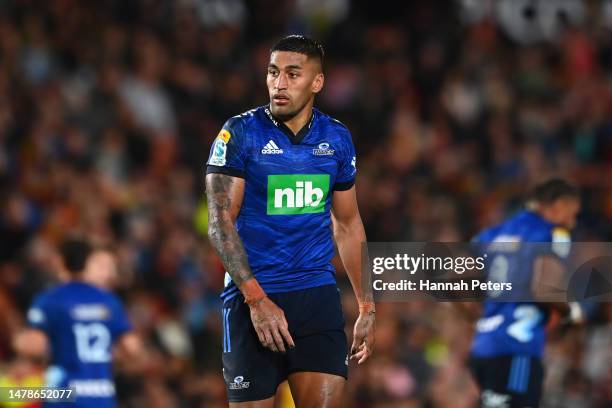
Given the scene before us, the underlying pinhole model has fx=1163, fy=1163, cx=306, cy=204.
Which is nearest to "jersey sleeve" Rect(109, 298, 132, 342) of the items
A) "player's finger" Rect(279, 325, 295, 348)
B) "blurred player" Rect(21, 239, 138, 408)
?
"blurred player" Rect(21, 239, 138, 408)

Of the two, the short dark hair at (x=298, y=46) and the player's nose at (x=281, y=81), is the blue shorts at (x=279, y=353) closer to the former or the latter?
the player's nose at (x=281, y=81)

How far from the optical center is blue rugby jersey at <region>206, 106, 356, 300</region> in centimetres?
566

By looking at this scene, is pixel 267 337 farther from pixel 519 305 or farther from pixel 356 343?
pixel 519 305

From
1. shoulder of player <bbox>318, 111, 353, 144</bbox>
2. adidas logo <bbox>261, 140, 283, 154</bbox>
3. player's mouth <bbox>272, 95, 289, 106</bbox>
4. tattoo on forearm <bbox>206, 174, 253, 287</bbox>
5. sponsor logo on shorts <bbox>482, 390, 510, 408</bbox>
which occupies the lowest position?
sponsor logo on shorts <bbox>482, 390, 510, 408</bbox>

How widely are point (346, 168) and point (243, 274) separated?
0.90 metres

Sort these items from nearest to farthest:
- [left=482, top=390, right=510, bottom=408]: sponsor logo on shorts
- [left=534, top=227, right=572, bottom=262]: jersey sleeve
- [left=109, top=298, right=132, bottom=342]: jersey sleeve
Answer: [left=109, top=298, right=132, bottom=342]: jersey sleeve, [left=534, top=227, right=572, bottom=262]: jersey sleeve, [left=482, top=390, right=510, bottom=408]: sponsor logo on shorts

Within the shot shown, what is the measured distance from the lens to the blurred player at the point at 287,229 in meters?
5.64

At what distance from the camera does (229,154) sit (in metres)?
5.61

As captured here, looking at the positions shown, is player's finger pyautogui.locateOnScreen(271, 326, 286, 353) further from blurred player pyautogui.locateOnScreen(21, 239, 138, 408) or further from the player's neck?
blurred player pyautogui.locateOnScreen(21, 239, 138, 408)

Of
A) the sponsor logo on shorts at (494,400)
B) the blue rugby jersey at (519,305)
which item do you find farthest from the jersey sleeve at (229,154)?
the sponsor logo on shorts at (494,400)

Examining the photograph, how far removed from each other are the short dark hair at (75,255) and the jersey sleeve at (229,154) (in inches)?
79.2

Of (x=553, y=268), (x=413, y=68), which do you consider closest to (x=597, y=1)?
(x=413, y=68)

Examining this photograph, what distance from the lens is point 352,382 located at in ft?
35.6

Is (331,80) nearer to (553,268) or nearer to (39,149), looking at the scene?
(39,149)
